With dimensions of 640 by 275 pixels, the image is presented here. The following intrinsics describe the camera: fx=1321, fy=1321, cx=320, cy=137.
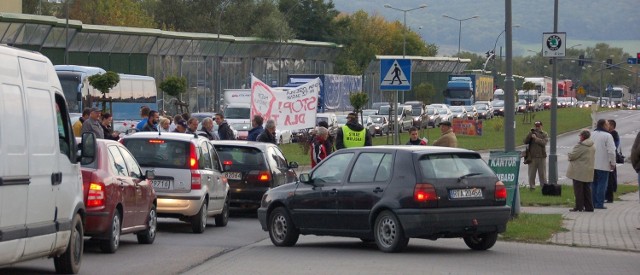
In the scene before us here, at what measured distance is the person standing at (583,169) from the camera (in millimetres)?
25016

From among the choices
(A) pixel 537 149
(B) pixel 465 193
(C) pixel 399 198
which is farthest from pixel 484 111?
(C) pixel 399 198

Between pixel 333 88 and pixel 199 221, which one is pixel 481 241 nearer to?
pixel 199 221

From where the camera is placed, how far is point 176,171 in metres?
19.9

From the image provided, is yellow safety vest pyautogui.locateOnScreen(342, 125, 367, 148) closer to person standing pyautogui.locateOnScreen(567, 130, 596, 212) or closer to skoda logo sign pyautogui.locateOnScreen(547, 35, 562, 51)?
person standing pyautogui.locateOnScreen(567, 130, 596, 212)

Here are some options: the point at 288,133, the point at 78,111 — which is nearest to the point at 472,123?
the point at 288,133

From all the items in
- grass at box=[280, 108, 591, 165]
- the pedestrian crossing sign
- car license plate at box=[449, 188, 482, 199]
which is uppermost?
the pedestrian crossing sign

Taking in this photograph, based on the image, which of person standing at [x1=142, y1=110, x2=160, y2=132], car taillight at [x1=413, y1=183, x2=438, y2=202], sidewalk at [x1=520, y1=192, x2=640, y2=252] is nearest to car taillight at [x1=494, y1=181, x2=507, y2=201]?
car taillight at [x1=413, y1=183, x2=438, y2=202]

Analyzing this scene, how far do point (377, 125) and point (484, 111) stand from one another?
28.9 m

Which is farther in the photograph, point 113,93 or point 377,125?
point 377,125

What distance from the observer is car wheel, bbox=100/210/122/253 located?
15.9 metres

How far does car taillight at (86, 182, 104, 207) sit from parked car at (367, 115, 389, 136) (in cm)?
5748

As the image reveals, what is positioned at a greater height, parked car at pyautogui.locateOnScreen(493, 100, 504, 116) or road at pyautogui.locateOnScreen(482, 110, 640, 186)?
parked car at pyautogui.locateOnScreen(493, 100, 504, 116)

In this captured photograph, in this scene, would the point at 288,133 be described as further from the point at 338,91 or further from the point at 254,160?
the point at 254,160

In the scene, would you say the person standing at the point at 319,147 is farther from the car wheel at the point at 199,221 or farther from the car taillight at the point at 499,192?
the car taillight at the point at 499,192
